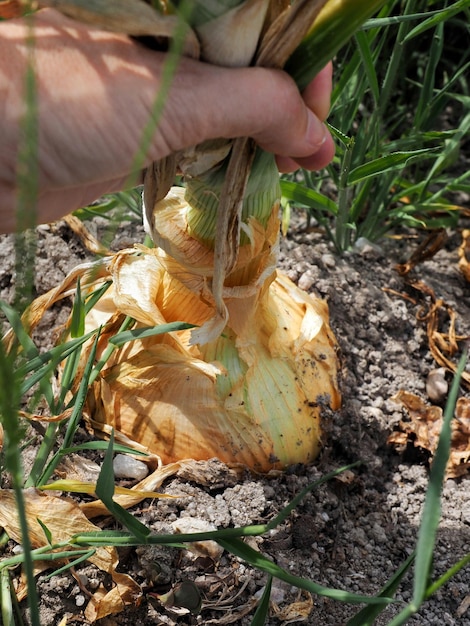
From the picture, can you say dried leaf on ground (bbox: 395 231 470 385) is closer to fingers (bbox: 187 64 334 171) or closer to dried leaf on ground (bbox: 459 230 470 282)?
dried leaf on ground (bbox: 459 230 470 282)

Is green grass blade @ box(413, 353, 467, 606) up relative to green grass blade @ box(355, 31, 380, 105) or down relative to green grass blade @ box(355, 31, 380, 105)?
down

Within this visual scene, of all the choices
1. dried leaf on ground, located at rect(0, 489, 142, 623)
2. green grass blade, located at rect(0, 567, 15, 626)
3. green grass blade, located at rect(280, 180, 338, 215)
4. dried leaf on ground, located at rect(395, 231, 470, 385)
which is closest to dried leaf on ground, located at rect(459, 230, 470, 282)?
dried leaf on ground, located at rect(395, 231, 470, 385)

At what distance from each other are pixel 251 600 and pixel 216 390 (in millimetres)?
289

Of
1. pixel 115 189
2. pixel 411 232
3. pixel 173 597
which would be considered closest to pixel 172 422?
pixel 173 597

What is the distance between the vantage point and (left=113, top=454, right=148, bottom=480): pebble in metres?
0.99

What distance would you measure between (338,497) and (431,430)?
23 centimetres

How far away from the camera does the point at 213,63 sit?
677 millimetres

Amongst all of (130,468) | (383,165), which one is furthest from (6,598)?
(383,165)

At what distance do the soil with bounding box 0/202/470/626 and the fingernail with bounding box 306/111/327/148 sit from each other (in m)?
0.48

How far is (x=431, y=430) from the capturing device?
3.86ft

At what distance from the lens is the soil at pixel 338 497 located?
90cm

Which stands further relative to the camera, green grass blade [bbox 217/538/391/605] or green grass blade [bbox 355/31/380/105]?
green grass blade [bbox 355/31/380/105]

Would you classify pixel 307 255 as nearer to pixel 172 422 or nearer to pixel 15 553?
pixel 172 422

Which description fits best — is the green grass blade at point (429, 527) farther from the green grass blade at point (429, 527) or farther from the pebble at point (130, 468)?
the pebble at point (130, 468)
